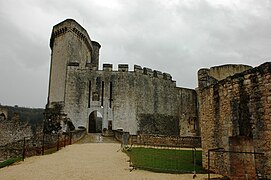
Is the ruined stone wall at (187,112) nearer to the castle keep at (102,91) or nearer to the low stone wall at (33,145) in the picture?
the castle keep at (102,91)

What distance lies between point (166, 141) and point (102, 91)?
9923mm

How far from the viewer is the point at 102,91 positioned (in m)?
26.7

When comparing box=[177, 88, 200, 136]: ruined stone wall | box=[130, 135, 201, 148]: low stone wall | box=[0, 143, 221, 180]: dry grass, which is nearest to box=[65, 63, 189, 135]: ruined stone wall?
box=[177, 88, 200, 136]: ruined stone wall

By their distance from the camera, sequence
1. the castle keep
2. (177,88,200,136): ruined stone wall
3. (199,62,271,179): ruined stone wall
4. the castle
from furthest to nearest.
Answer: (177,88,200,136): ruined stone wall
the castle keep
the castle
(199,62,271,179): ruined stone wall

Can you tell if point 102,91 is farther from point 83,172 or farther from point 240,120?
point 240,120

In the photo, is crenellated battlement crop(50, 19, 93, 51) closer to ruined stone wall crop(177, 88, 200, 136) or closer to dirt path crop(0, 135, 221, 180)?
ruined stone wall crop(177, 88, 200, 136)

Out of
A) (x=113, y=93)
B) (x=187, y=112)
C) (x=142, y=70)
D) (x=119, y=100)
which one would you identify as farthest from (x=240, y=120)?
(x=187, y=112)

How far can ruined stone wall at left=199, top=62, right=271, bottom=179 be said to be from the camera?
22.9ft

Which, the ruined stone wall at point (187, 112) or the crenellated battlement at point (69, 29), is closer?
the crenellated battlement at point (69, 29)

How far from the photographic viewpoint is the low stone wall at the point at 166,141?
61.8 feet

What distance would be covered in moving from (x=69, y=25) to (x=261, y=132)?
23528 millimetres

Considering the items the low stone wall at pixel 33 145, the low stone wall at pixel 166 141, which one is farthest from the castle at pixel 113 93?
the low stone wall at pixel 33 145

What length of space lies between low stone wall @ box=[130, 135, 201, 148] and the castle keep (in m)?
6.85

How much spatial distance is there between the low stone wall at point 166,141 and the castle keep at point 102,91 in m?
6.85
